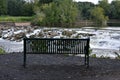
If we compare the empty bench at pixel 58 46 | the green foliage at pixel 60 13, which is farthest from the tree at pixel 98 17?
the empty bench at pixel 58 46

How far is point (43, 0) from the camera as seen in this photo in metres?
135

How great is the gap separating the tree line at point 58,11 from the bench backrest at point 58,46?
91.7 meters

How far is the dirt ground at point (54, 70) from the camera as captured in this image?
36.6 feet

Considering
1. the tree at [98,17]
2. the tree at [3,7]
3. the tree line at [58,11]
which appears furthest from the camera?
the tree at [3,7]

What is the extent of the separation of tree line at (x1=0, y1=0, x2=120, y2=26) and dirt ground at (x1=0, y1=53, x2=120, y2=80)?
90.7m

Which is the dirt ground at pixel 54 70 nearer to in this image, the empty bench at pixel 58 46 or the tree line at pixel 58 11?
the empty bench at pixel 58 46

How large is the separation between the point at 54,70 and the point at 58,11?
9909 cm

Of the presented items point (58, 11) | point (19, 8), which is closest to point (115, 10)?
point (58, 11)

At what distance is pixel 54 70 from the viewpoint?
12523 mm

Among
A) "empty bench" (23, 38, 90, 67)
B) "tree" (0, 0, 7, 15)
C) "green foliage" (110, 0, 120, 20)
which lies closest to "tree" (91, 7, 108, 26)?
"green foliage" (110, 0, 120, 20)

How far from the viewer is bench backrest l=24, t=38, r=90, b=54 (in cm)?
1330

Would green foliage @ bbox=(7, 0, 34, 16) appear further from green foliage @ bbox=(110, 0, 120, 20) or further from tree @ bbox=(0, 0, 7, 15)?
green foliage @ bbox=(110, 0, 120, 20)

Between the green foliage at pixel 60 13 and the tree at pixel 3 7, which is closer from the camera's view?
the green foliage at pixel 60 13

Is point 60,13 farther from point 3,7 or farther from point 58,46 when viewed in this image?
point 58,46
